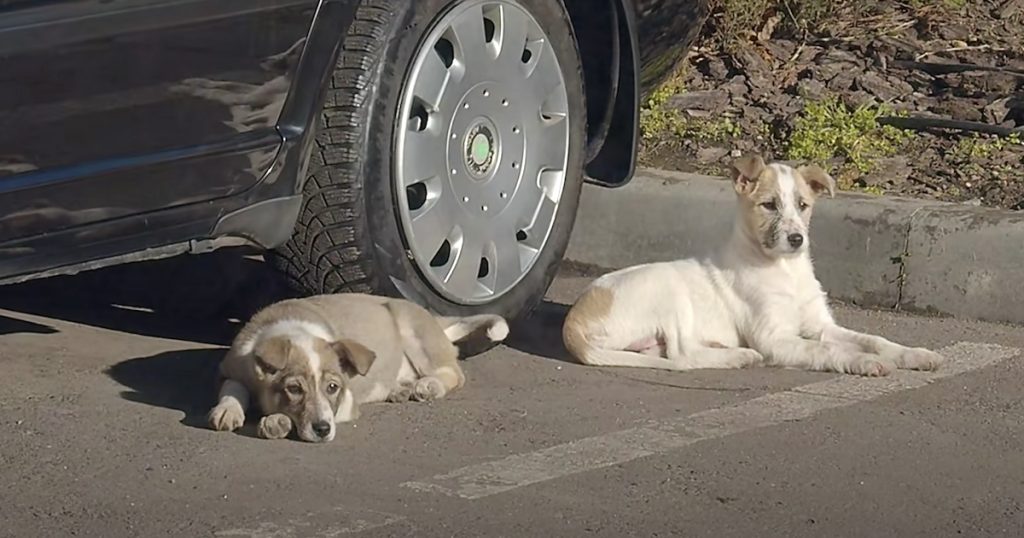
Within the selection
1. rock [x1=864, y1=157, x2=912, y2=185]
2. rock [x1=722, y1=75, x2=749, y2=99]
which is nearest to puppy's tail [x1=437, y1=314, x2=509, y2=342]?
rock [x1=864, y1=157, x2=912, y2=185]

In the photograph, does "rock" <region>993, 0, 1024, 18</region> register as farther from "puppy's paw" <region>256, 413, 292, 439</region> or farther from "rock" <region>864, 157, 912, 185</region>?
"puppy's paw" <region>256, 413, 292, 439</region>

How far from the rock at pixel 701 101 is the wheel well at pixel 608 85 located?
1.65 m

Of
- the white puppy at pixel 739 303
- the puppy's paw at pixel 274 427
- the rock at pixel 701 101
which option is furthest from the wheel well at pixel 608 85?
the puppy's paw at pixel 274 427

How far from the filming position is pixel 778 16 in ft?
30.0

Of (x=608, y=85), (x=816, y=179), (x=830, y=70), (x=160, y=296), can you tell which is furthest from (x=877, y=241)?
(x=160, y=296)

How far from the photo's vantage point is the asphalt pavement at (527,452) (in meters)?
4.19

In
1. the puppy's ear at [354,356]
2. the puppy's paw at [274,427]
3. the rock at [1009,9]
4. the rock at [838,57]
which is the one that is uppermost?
the rock at [1009,9]

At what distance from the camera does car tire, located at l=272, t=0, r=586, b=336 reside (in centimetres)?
553

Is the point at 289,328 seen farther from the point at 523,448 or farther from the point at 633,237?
the point at 633,237

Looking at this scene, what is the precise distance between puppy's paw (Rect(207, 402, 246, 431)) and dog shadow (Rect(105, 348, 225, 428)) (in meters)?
0.07

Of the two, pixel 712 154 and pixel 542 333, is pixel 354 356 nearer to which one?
pixel 542 333

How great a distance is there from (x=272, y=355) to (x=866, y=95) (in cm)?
421

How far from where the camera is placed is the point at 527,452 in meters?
4.78

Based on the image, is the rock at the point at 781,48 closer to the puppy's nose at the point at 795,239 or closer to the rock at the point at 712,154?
the rock at the point at 712,154
